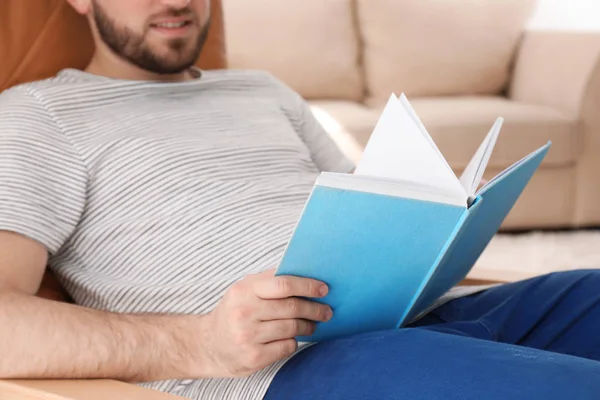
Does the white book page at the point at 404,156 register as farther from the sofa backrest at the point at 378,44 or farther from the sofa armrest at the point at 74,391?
the sofa backrest at the point at 378,44

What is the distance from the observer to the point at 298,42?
342 cm

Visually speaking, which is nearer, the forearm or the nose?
the forearm

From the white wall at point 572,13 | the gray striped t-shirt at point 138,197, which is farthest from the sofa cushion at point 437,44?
the gray striped t-shirt at point 138,197

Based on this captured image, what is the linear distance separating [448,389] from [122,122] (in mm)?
626

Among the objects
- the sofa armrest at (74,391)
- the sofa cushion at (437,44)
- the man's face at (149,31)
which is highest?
the sofa cushion at (437,44)

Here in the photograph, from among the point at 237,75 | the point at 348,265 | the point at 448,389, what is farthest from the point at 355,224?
the point at 237,75

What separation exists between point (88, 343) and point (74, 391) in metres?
0.09

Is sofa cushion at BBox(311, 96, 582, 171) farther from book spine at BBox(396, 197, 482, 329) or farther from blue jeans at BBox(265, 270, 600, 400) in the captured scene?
book spine at BBox(396, 197, 482, 329)

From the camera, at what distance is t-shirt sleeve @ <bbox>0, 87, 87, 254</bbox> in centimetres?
108

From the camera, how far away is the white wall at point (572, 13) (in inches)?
160

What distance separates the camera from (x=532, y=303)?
1.17m

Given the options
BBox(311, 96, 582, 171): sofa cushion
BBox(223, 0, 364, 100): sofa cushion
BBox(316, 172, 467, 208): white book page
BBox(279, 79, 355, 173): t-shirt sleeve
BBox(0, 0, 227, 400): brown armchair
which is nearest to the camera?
BBox(316, 172, 467, 208): white book page

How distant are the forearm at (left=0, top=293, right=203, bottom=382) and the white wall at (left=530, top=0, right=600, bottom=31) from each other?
3.42 m

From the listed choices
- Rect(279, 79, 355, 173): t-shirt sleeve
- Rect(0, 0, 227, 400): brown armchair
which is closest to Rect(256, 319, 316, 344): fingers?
Rect(0, 0, 227, 400): brown armchair
